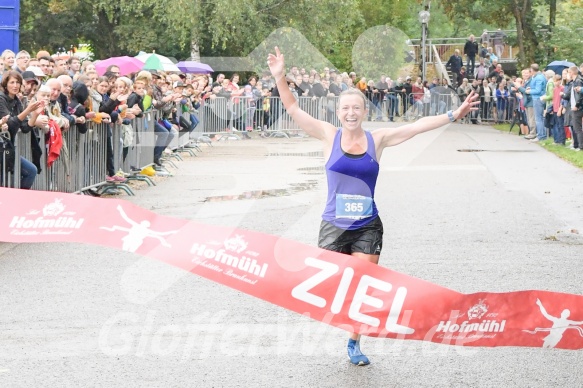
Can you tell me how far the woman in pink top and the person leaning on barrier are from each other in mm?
16737

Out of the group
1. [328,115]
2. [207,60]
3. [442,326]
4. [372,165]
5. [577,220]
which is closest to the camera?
[442,326]

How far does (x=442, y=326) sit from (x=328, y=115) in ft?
105

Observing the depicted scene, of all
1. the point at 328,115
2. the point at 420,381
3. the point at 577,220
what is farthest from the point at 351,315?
the point at 328,115

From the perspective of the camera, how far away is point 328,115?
124 ft

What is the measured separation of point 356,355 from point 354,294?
3.80ft

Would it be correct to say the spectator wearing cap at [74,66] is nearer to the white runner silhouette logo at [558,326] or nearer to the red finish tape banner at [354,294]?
the red finish tape banner at [354,294]

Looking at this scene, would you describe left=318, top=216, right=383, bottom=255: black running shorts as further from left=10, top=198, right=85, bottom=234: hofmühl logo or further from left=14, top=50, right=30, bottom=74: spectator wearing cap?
left=14, top=50, right=30, bottom=74: spectator wearing cap

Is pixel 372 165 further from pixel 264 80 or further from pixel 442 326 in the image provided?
pixel 264 80

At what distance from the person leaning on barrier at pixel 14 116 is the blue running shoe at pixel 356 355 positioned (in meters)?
5.65

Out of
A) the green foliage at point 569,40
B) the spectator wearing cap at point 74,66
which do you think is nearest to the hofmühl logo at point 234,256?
the spectator wearing cap at point 74,66

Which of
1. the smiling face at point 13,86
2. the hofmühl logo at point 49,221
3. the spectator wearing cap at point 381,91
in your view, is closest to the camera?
the hofmühl logo at point 49,221

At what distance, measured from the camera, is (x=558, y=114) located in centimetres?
2712

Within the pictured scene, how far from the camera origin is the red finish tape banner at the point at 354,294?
5.95 m

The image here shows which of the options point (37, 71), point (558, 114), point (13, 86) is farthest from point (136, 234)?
point (558, 114)
